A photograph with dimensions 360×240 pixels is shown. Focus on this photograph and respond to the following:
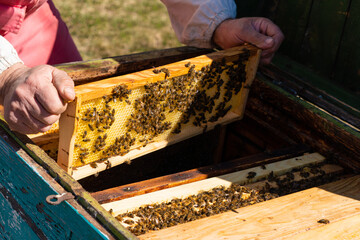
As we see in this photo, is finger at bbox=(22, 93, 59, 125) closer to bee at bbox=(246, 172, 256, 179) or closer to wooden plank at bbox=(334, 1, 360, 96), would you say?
bee at bbox=(246, 172, 256, 179)

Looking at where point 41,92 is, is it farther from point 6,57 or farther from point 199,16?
point 199,16

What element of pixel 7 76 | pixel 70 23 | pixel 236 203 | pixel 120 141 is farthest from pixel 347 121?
pixel 70 23

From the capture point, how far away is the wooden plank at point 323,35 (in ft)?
11.2

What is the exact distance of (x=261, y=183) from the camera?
2676 mm

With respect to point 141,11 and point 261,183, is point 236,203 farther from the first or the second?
point 141,11

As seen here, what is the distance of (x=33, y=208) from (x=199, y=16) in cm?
191

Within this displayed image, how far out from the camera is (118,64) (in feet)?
10.4

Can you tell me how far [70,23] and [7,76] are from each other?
19.1 feet

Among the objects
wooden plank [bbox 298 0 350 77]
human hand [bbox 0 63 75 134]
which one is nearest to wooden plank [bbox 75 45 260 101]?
human hand [bbox 0 63 75 134]

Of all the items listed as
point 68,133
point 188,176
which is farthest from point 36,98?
point 188,176

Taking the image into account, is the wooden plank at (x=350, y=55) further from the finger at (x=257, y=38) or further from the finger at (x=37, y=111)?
the finger at (x=37, y=111)

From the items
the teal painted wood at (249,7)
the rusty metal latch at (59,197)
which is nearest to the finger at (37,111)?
the rusty metal latch at (59,197)

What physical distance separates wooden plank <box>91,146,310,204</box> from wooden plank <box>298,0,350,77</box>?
35.3 inches

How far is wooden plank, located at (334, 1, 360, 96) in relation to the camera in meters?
3.30
